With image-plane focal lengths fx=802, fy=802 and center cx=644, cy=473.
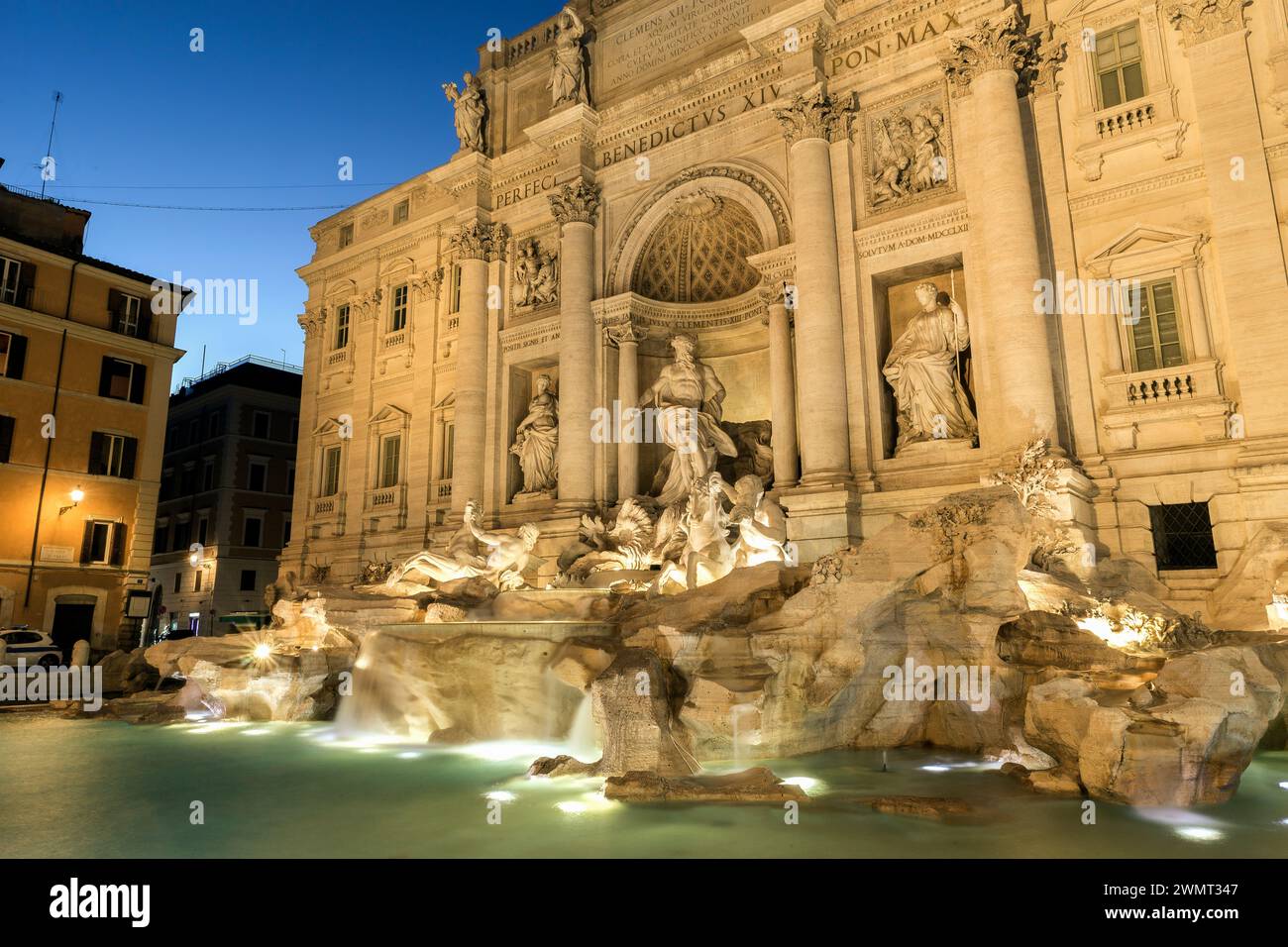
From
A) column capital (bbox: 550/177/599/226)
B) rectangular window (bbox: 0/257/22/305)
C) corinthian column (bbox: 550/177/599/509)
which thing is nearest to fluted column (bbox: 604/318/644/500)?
corinthian column (bbox: 550/177/599/509)

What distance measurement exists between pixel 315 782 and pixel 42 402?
23949 millimetres

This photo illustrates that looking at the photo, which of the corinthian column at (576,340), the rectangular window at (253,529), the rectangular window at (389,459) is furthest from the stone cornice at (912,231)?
the rectangular window at (253,529)

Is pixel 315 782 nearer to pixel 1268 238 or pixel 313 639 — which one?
pixel 313 639

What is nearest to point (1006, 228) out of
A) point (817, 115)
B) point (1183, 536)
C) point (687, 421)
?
point (817, 115)

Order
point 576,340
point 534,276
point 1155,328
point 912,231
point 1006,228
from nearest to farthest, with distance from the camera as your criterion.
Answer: point 1155,328
point 1006,228
point 912,231
point 576,340
point 534,276

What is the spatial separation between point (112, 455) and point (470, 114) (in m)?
16.5

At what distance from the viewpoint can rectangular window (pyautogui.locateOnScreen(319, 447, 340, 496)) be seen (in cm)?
2644

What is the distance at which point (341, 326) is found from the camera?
27.3 meters

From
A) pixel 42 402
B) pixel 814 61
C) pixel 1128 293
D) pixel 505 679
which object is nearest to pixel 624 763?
pixel 505 679

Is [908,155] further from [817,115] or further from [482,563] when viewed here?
[482,563]

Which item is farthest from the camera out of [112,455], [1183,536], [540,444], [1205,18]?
[112,455]

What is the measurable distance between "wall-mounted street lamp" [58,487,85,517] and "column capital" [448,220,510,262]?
1368 centimetres

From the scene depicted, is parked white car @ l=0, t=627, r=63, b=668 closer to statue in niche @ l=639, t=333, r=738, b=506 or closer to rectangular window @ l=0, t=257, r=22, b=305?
rectangular window @ l=0, t=257, r=22, b=305

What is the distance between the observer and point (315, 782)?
7859 mm
